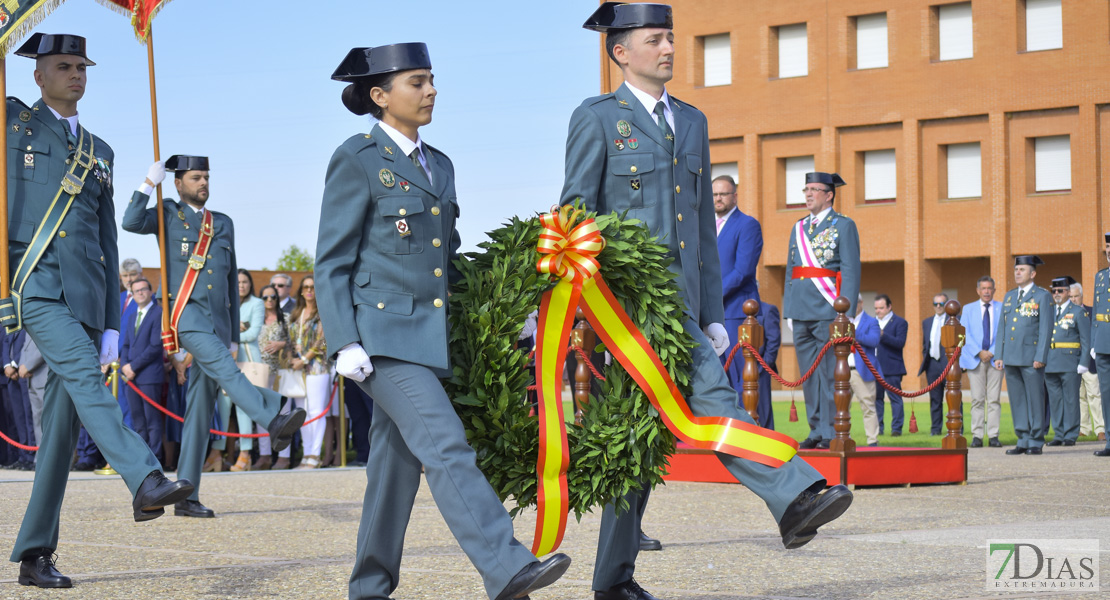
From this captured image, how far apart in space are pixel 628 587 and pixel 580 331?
225 inches

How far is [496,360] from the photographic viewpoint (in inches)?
188

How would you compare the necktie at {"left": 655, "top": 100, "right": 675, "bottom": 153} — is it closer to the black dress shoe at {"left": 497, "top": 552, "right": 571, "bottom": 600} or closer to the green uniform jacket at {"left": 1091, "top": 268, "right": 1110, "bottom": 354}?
the black dress shoe at {"left": 497, "top": 552, "right": 571, "bottom": 600}

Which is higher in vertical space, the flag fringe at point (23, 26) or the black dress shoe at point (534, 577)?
the flag fringe at point (23, 26)

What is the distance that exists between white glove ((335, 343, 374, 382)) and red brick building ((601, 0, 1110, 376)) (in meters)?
32.5

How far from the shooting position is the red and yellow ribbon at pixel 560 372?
4.78 metres

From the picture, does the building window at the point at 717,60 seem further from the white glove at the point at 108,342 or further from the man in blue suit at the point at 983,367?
the white glove at the point at 108,342

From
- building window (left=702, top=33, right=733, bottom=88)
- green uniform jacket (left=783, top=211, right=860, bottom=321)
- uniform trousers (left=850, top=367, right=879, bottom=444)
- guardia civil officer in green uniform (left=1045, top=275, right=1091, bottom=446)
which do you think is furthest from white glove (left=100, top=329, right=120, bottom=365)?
building window (left=702, top=33, right=733, bottom=88)

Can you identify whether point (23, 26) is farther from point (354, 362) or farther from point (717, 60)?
point (717, 60)

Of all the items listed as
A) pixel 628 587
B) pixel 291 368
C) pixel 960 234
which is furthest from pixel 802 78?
pixel 628 587

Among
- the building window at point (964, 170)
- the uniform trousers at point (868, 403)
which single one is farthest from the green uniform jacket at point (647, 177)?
the building window at point (964, 170)

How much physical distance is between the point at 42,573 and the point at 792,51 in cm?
3757

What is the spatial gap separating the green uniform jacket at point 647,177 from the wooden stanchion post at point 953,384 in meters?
5.76

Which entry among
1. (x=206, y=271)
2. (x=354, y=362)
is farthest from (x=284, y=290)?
(x=354, y=362)

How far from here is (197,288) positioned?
923cm
